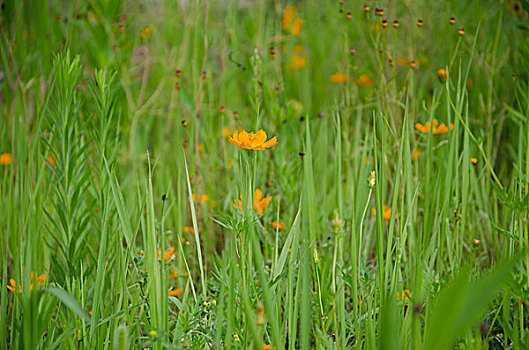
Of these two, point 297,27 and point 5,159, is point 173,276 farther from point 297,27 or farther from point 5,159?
point 297,27

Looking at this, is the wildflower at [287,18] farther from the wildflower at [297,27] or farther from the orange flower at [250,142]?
the orange flower at [250,142]

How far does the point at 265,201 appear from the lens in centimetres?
146

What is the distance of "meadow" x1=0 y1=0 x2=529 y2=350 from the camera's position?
0.92 metres

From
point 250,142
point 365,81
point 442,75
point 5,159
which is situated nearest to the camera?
point 250,142

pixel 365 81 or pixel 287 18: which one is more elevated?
pixel 287 18

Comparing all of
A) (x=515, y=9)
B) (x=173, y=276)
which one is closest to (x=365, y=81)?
(x=515, y=9)

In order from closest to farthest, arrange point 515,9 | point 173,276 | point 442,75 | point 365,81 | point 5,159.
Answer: point 442,75
point 173,276
point 5,159
point 515,9
point 365,81

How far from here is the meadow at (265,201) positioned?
0.92 m

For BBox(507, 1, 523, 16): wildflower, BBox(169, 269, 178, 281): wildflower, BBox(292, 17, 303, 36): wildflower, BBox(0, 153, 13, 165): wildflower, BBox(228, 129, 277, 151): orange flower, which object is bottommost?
BBox(169, 269, 178, 281): wildflower

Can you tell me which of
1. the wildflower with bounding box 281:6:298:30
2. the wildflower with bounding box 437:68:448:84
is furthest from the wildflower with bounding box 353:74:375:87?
the wildflower with bounding box 437:68:448:84

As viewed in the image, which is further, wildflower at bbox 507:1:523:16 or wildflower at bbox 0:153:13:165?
wildflower at bbox 507:1:523:16

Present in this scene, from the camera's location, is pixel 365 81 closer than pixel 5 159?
No

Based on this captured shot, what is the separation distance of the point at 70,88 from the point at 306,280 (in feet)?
2.09

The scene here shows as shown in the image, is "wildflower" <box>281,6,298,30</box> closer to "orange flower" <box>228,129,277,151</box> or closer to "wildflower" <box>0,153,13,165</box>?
"wildflower" <box>0,153,13,165</box>
